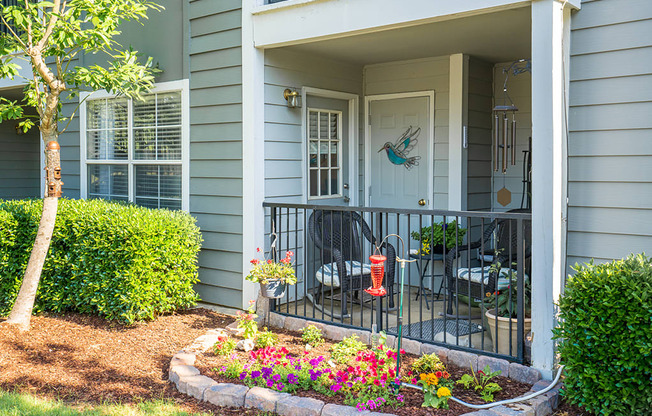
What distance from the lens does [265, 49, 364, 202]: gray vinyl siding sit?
539cm

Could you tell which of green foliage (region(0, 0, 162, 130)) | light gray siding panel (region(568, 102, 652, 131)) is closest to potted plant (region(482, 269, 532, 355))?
light gray siding panel (region(568, 102, 652, 131))

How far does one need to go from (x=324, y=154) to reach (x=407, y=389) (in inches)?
120

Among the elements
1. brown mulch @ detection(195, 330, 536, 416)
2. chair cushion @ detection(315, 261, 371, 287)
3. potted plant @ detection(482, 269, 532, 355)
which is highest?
chair cushion @ detection(315, 261, 371, 287)

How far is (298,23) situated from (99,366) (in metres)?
3.02

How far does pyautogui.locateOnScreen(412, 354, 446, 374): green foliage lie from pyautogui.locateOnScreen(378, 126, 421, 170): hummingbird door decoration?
2660mm

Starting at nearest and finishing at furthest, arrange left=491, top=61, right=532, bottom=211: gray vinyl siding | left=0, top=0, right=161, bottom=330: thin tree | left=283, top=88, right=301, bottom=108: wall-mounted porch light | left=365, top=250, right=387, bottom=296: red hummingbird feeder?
left=365, top=250, right=387, bottom=296: red hummingbird feeder → left=0, top=0, right=161, bottom=330: thin tree → left=283, top=88, right=301, bottom=108: wall-mounted porch light → left=491, top=61, right=532, bottom=211: gray vinyl siding

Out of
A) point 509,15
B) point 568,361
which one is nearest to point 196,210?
point 509,15

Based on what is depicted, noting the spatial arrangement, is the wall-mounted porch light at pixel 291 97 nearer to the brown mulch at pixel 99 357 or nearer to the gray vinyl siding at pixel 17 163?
the brown mulch at pixel 99 357

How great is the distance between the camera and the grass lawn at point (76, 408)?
11.0 ft

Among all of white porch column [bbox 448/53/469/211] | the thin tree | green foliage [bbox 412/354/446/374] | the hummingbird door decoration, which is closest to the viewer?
green foliage [bbox 412/354/446/374]

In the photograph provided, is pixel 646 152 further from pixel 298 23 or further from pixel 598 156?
pixel 298 23

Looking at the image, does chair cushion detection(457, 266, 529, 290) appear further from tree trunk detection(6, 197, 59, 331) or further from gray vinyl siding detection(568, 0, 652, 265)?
tree trunk detection(6, 197, 59, 331)

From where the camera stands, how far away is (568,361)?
325 centimetres


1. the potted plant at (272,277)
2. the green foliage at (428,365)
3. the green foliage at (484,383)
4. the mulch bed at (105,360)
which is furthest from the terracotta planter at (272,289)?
the green foliage at (484,383)
